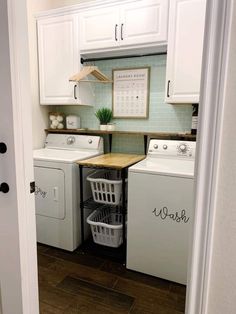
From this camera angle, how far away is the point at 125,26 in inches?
85.6

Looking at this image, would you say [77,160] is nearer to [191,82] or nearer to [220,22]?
[191,82]

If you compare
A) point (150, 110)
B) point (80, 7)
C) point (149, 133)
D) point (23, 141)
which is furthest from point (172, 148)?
point (80, 7)

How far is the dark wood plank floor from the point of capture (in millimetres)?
1676

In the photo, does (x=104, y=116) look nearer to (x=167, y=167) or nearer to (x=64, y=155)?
(x=64, y=155)

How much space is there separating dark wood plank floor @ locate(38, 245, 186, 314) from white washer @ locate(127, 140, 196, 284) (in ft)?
0.38

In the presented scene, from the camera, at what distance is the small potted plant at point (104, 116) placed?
2.62 meters

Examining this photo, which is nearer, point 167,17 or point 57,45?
point 167,17

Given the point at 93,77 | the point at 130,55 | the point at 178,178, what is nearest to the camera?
the point at 178,178

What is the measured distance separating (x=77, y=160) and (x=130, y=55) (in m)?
1.19

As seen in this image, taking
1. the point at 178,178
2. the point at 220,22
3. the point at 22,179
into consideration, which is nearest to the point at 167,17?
the point at 178,178

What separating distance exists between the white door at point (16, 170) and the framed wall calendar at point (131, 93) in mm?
1556

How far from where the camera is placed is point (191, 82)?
78.7 inches

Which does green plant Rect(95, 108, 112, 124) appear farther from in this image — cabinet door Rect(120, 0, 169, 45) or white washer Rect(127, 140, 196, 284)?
white washer Rect(127, 140, 196, 284)

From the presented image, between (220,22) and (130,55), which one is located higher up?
(130,55)
